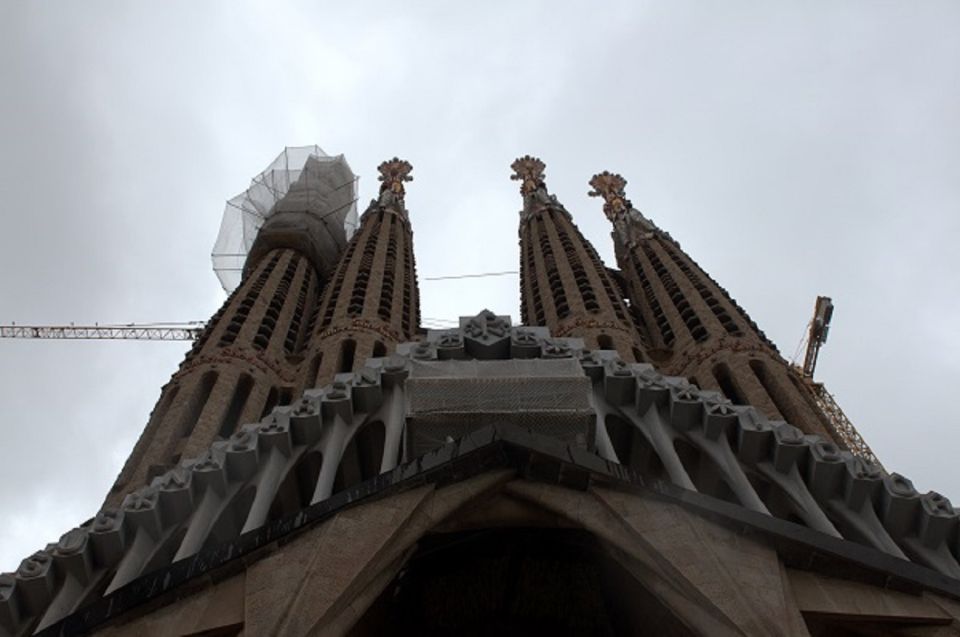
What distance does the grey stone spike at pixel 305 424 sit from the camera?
647 inches

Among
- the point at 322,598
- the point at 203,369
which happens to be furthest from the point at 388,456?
the point at 203,369

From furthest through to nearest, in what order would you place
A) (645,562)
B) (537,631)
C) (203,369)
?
(203,369) → (537,631) → (645,562)

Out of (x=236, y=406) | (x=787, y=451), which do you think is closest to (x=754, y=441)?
(x=787, y=451)

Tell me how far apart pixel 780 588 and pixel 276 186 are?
36903mm

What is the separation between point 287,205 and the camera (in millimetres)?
42312

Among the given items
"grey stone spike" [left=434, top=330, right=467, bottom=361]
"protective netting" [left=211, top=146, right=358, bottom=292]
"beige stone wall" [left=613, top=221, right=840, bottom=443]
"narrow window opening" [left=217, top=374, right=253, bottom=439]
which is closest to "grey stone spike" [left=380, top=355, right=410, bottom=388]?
"grey stone spike" [left=434, top=330, right=467, bottom=361]

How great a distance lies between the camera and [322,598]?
1120 centimetres

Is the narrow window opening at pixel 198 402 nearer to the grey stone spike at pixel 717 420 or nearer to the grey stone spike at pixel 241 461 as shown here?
the grey stone spike at pixel 241 461

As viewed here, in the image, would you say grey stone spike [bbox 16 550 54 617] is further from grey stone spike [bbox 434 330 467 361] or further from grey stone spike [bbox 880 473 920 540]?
grey stone spike [bbox 880 473 920 540]

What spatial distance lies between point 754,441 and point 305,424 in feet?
18.7

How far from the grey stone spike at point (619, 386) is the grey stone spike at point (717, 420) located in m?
1.16

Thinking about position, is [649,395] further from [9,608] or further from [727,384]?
[727,384]

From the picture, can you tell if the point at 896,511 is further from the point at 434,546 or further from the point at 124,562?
the point at 124,562

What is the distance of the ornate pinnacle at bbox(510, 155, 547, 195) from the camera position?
48750mm
